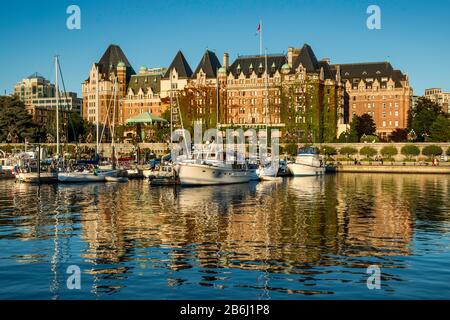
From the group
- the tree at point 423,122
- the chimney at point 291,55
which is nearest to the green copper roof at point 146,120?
the chimney at point 291,55

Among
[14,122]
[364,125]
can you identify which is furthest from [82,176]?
[364,125]

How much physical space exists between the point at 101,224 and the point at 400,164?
247 feet

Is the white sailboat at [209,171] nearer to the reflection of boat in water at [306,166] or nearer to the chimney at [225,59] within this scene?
the reflection of boat in water at [306,166]

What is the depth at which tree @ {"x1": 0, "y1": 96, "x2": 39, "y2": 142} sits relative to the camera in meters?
135

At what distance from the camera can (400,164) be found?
3947 inches

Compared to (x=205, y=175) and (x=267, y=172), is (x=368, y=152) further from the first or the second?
(x=205, y=175)

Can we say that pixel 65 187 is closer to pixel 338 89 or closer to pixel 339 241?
pixel 339 241

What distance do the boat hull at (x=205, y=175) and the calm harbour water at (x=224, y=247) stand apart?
13293 millimetres

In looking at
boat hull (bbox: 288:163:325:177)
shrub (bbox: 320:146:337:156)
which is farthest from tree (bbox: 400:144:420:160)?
boat hull (bbox: 288:163:325:177)

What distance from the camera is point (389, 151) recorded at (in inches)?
4205

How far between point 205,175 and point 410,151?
175ft

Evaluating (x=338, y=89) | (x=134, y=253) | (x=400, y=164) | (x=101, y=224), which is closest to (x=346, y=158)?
(x=400, y=164)

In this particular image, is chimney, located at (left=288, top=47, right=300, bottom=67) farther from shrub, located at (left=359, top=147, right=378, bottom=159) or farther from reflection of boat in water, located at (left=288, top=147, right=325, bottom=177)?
reflection of boat in water, located at (left=288, top=147, right=325, bottom=177)
